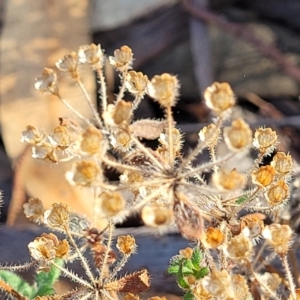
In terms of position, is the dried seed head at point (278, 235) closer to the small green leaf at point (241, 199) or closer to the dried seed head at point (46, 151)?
the small green leaf at point (241, 199)

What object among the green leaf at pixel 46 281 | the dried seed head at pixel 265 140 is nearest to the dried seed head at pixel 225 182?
the dried seed head at pixel 265 140

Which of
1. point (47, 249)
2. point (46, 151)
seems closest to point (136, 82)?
point (46, 151)

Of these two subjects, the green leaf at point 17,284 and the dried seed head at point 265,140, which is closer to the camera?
the dried seed head at point 265,140

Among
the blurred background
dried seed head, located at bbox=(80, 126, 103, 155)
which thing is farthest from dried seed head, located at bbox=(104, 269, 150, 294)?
the blurred background

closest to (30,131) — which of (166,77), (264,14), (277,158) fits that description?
(166,77)

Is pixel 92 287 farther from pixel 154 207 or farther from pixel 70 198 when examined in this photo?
pixel 70 198

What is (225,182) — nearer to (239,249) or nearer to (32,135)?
(239,249)
